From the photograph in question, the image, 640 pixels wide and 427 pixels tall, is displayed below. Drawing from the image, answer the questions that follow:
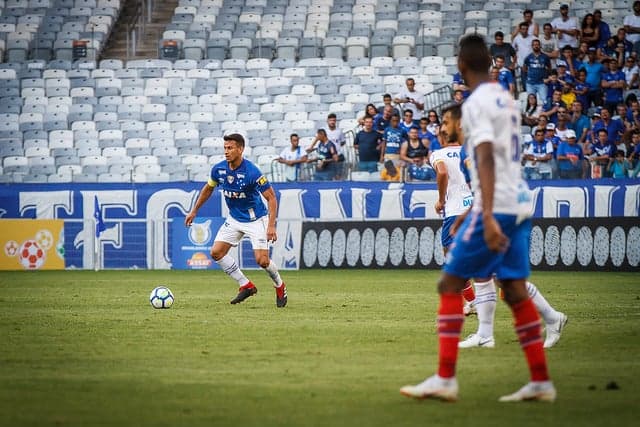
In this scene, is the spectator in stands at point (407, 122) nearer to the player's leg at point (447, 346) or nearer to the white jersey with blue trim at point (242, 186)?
the white jersey with blue trim at point (242, 186)

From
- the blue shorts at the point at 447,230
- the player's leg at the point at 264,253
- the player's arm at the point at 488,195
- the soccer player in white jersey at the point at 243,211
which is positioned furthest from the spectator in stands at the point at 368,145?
the player's arm at the point at 488,195

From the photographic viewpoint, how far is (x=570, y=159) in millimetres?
25562

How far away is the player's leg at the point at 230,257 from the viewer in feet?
54.8

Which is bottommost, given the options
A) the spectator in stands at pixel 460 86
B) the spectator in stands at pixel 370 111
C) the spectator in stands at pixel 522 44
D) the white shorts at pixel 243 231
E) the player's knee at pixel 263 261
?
the player's knee at pixel 263 261

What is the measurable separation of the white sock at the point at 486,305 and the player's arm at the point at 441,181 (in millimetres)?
2716

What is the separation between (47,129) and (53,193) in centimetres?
637

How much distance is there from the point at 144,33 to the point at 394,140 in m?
14.6

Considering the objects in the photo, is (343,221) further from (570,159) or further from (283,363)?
(283,363)

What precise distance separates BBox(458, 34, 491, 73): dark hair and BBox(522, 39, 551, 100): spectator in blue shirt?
21.0 meters

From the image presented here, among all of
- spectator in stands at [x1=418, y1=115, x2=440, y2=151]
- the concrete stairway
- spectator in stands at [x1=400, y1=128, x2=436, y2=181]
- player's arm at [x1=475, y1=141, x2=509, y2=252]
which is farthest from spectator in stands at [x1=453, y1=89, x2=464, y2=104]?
player's arm at [x1=475, y1=141, x2=509, y2=252]

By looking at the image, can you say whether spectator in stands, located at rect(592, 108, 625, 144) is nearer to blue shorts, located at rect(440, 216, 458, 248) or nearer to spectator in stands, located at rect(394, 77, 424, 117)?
spectator in stands, located at rect(394, 77, 424, 117)

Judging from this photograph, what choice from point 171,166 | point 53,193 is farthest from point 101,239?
point 171,166

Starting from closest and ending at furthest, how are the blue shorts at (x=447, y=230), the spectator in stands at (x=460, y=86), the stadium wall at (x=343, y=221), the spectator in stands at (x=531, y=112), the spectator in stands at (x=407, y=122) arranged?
1. the blue shorts at (x=447, y=230)
2. the stadium wall at (x=343, y=221)
3. the spectator in stands at (x=460, y=86)
4. the spectator in stands at (x=407, y=122)
5. the spectator in stands at (x=531, y=112)

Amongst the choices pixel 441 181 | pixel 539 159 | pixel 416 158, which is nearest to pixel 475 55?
pixel 441 181
